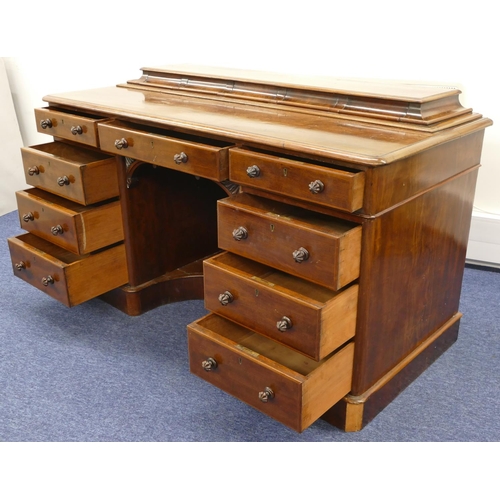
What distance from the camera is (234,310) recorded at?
1381mm

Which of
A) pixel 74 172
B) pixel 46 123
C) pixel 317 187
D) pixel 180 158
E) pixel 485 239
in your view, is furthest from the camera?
pixel 485 239

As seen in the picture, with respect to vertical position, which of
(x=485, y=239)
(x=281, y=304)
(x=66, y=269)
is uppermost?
(x=281, y=304)

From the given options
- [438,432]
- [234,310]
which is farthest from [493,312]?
[234,310]

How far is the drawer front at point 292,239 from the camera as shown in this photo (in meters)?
1.20

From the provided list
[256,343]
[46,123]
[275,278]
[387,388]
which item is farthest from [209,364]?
[46,123]

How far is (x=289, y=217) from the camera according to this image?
1.29 m

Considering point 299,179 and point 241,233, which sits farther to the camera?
point 241,233

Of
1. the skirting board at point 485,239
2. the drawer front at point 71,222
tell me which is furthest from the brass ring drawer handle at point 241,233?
the skirting board at point 485,239

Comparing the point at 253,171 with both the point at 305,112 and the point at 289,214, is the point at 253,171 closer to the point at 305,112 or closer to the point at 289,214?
the point at 289,214

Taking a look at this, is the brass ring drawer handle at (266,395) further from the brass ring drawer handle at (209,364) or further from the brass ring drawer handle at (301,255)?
the brass ring drawer handle at (301,255)

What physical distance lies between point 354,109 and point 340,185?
0.36 meters

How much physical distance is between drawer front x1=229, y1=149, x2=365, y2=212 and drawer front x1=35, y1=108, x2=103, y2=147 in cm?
57

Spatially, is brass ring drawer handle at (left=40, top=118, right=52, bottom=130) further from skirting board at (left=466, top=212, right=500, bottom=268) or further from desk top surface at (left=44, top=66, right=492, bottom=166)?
skirting board at (left=466, top=212, right=500, bottom=268)

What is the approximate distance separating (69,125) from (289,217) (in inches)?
34.1
